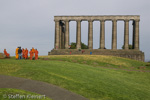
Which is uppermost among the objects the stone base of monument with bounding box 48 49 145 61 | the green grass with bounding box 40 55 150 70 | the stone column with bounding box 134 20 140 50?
the stone column with bounding box 134 20 140 50

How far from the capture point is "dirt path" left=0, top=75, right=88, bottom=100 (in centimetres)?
1118

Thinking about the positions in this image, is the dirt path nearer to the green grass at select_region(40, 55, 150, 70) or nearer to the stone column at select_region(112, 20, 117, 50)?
the green grass at select_region(40, 55, 150, 70)

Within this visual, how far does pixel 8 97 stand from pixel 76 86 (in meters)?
5.77

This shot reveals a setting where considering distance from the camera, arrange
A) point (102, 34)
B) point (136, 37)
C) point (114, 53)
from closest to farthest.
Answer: point (114, 53) < point (102, 34) < point (136, 37)

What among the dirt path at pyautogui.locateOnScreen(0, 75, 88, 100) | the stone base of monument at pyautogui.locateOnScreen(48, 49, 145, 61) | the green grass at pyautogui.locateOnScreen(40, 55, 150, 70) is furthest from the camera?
the stone base of monument at pyautogui.locateOnScreen(48, 49, 145, 61)

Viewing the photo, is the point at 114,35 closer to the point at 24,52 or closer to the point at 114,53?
the point at 114,53

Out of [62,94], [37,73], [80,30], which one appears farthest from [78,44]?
[62,94]

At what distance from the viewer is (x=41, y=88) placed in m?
12.2

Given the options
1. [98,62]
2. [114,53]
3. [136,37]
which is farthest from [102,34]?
[98,62]

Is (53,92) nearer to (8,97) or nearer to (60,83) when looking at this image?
(60,83)

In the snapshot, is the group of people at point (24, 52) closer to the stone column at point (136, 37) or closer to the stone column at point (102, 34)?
the stone column at point (102, 34)

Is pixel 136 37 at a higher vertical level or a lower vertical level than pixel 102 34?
lower

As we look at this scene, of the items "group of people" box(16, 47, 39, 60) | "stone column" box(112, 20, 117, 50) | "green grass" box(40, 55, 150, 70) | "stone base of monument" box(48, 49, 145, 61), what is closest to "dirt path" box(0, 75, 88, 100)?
"group of people" box(16, 47, 39, 60)

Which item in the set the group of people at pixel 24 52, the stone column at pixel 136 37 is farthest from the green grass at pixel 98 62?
the stone column at pixel 136 37
